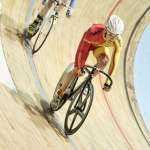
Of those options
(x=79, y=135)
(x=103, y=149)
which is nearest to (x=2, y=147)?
(x=79, y=135)

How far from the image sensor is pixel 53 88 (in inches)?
241

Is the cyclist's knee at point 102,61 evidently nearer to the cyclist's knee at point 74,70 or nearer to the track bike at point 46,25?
the cyclist's knee at point 74,70

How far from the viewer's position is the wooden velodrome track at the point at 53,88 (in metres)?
4.52

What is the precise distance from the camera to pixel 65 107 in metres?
5.88

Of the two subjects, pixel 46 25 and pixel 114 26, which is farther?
pixel 46 25

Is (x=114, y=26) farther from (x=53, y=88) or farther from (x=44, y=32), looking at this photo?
(x=44, y=32)

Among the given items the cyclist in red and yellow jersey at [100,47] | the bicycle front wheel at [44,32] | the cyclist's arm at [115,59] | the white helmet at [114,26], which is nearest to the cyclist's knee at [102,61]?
the cyclist in red and yellow jersey at [100,47]

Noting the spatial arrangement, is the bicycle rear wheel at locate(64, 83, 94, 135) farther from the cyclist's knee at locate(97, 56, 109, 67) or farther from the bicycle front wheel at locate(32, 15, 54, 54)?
the bicycle front wheel at locate(32, 15, 54, 54)

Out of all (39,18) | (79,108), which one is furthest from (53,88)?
(79,108)

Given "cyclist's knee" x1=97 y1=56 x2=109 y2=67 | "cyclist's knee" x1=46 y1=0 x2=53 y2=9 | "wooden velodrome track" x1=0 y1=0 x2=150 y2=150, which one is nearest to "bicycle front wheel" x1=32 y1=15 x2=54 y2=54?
"wooden velodrome track" x1=0 y1=0 x2=150 y2=150

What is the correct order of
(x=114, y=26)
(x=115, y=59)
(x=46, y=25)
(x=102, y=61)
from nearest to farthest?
(x=114, y=26), (x=115, y=59), (x=102, y=61), (x=46, y=25)

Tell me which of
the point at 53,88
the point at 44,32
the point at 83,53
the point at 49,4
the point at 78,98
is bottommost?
the point at 53,88

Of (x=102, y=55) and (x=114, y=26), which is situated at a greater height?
(x=114, y=26)

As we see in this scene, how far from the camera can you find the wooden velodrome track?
14.8ft
